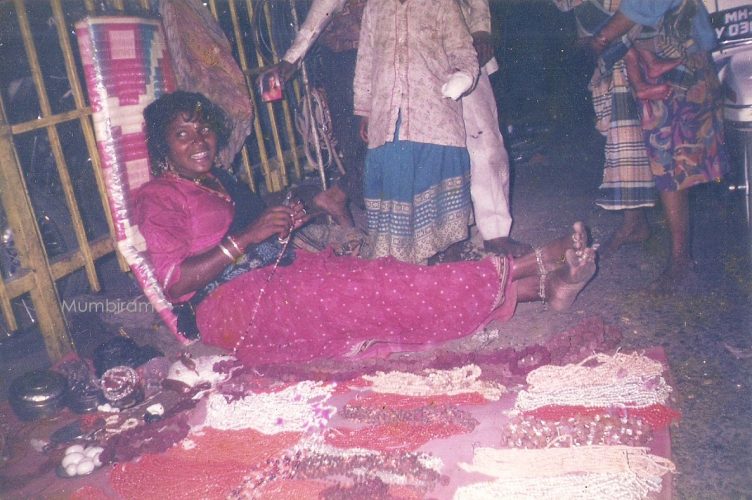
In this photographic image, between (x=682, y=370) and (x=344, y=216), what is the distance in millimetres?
2033

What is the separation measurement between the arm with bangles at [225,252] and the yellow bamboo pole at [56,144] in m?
1.16

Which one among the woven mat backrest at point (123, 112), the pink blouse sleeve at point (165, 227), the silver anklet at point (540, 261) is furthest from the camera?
the woven mat backrest at point (123, 112)

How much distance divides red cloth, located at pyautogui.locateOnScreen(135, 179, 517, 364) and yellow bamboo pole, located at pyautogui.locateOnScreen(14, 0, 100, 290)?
936mm

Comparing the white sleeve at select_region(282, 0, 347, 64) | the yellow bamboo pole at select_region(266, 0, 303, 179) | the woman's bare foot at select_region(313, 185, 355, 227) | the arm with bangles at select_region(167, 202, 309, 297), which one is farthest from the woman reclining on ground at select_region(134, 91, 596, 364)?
the yellow bamboo pole at select_region(266, 0, 303, 179)

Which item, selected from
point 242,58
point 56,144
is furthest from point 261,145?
point 56,144

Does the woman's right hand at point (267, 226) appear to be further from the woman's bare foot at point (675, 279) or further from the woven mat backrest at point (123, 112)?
the woman's bare foot at point (675, 279)

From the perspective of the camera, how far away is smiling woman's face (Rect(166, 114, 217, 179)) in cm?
284

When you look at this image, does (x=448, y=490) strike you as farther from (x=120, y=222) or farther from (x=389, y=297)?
(x=120, y=222)

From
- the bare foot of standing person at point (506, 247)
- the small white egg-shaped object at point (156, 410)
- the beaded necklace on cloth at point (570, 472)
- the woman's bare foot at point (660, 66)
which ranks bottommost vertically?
the beaded necklace on cloth at point (570, 472)

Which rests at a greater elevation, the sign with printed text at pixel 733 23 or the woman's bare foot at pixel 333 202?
the sign with printed text at pixel 733 23

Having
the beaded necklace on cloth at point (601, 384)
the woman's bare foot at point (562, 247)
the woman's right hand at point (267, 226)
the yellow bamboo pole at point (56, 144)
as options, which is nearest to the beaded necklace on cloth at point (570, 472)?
the beaded necklace on cloth at point (601, 384)

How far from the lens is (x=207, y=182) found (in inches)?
116

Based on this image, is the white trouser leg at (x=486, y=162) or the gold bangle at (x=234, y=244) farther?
the white trouser leg at (x=486, y=162)

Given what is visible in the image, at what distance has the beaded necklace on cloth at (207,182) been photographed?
9.29 feet
